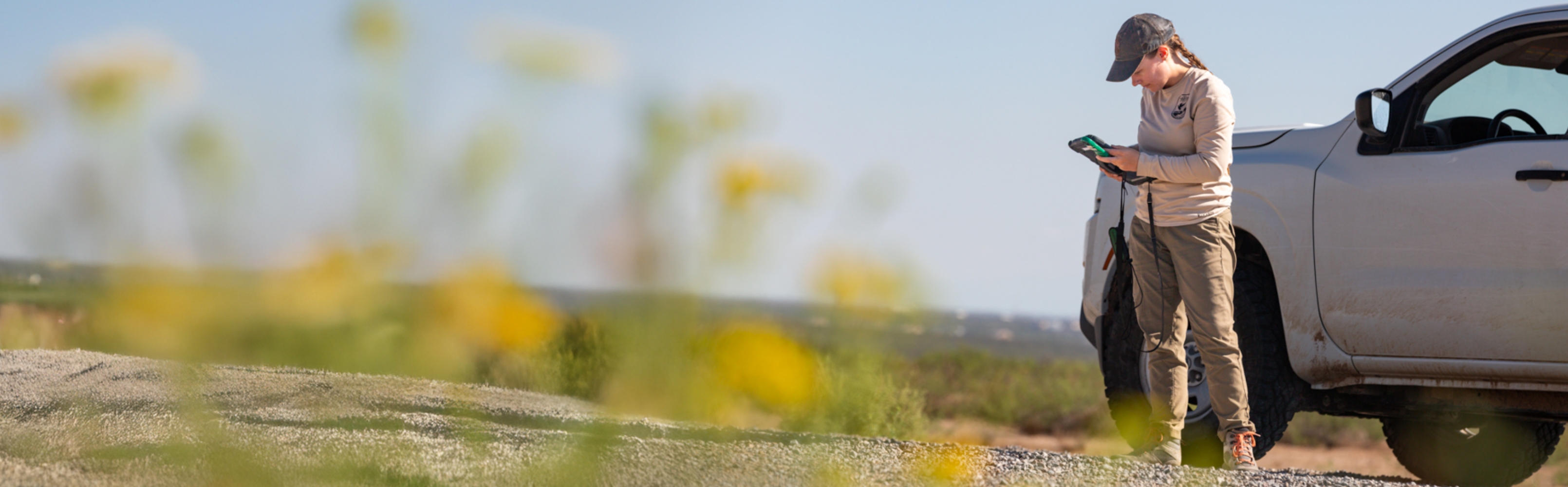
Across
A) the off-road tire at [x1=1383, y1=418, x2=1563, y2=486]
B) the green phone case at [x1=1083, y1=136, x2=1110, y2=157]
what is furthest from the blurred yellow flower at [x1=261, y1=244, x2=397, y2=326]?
the off-road tire at [x1=1383, y1=418, x2=1563, y2=486]

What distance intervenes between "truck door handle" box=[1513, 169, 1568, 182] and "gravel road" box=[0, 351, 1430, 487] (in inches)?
44.3

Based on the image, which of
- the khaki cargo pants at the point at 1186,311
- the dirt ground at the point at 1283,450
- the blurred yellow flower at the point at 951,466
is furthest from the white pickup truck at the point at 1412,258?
the dirt ground at the point at 1283,450

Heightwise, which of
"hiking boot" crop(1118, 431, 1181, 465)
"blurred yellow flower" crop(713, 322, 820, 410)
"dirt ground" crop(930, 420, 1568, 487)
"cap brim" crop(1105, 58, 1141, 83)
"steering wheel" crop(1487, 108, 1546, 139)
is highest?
"cap brim" crop(1105, 58, 1141, 83)

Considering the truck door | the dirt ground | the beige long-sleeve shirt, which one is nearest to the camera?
the beige long-sleeve shirt

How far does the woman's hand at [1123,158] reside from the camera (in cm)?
320

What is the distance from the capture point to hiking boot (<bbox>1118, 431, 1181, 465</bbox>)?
11.1 feet

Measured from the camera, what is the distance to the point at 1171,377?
3.41 meters

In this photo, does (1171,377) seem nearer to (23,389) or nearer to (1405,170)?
(1405,170)

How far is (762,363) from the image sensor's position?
2.19 meters

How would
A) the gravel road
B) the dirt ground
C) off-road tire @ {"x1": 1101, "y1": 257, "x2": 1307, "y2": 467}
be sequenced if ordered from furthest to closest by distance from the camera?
the dirt ground, off-road tire @ {"x1": 1101, "y1": 257, "x2": 1307, "y2": 467}, the gravel road

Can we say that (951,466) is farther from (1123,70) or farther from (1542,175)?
(1542,175)

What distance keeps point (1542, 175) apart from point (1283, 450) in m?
12.2

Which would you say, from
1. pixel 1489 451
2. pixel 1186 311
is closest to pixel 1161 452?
pixel 1186 311

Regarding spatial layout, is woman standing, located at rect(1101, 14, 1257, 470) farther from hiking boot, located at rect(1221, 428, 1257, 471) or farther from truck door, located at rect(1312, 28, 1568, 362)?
truck door, located at rect(1312, 28, 1568, 362)
